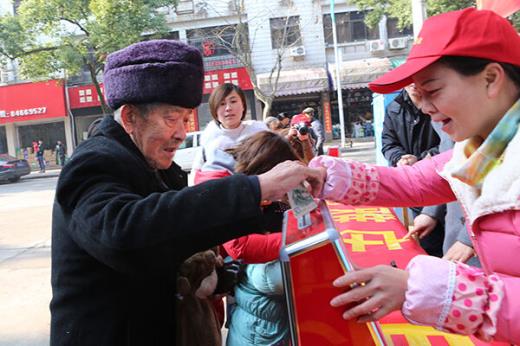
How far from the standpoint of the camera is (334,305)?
97 cm

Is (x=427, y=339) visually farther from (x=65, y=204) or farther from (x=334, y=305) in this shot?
(x=65, y=204)

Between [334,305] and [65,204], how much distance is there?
0.63m

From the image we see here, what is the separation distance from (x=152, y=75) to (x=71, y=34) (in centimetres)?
1787

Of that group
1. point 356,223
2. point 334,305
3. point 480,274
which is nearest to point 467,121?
point 480,274

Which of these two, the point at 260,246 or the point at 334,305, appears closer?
the point at 334,305

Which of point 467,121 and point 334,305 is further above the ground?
point 467,121

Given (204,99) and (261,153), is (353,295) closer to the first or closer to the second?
(261,153)

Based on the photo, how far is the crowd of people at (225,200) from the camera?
0.95m

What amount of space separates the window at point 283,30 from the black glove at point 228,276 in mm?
19455

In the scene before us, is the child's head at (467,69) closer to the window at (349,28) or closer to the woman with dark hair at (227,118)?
the woman with dark hair at (227,118)

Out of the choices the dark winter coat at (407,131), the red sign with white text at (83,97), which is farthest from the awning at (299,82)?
the dark winter coat at (407,131)

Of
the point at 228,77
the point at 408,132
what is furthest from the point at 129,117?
the point at 228,77

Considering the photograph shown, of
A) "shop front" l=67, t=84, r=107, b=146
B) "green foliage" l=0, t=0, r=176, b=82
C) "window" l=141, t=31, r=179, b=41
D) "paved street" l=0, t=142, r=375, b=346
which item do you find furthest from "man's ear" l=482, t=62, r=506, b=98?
"shop front" l=67, t=84, r=107, b=146

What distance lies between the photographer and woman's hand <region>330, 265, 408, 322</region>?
0.94 m
